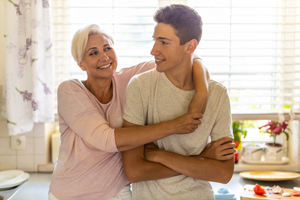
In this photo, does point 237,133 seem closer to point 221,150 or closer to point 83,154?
point 221,150

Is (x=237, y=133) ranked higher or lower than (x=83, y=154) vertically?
lower

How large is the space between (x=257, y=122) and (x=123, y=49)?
130 centimetres

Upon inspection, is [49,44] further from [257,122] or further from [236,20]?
[257,122]

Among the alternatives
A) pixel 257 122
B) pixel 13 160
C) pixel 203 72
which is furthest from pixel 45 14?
pixel 257 122

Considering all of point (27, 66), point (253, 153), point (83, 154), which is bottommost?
point (253, 153)

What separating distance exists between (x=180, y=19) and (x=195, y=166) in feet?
1.96

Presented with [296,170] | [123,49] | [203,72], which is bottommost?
[296,170]

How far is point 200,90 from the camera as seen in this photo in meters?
1.31

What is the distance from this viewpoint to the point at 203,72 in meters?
1.41

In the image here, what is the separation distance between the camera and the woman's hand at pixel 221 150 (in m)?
1.37

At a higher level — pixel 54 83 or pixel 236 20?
pixel 236 20

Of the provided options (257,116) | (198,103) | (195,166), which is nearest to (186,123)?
(198,103)

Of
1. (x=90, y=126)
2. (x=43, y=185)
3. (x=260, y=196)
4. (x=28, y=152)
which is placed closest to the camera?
(x=90, y=126)

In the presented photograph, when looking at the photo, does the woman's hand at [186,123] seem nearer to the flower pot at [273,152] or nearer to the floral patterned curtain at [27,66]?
the floral patterned curtain at [27,66]
